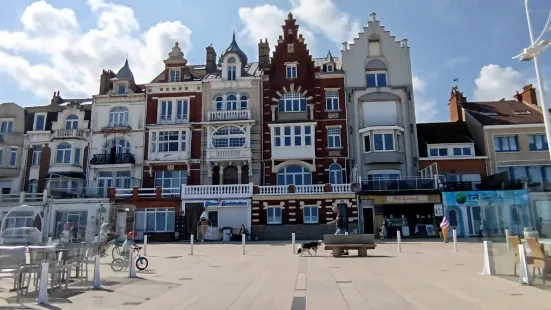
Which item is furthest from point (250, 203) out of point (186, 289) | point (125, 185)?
point (186, 289)

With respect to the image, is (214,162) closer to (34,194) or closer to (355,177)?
(355,177)

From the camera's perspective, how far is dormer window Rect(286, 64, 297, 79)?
1496 inches

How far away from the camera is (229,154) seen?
119 ft

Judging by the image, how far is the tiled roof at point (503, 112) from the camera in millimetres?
35938

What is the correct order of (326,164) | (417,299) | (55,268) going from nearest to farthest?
(417,299), (55,268), (326,164)

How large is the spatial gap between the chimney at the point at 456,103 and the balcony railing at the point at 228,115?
20406mm

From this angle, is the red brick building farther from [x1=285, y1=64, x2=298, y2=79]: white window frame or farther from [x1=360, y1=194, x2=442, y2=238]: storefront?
[x1=360, y1=194, x2=442, y2=238]: storefront

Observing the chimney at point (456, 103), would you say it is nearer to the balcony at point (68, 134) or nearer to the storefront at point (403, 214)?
the storefront at point (403, 214)

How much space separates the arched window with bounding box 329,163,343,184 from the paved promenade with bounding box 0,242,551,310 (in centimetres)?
2081

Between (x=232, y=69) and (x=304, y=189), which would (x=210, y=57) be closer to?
(x=232, y=69)

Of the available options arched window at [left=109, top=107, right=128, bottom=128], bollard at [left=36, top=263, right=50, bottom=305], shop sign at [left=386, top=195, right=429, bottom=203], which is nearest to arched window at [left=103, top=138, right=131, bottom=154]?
arched window at [left=109, top=107, right=128, bottom=128]

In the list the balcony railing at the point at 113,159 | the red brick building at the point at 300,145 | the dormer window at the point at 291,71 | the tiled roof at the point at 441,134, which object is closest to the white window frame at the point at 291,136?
the red brick building at the point at 300,145

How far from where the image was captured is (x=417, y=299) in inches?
333

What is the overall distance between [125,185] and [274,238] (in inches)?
571
